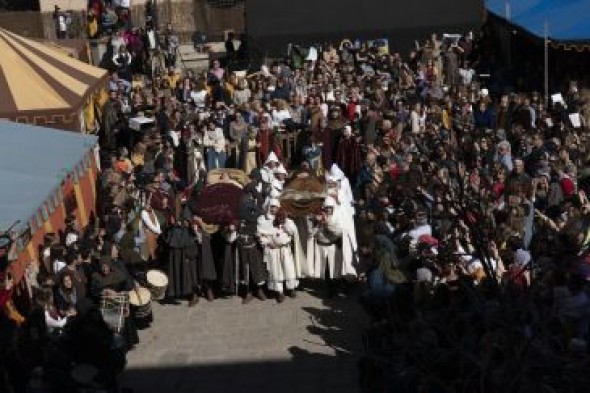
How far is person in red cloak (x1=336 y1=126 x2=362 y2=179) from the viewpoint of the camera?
59.4ft

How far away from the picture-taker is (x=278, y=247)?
13.9 meters

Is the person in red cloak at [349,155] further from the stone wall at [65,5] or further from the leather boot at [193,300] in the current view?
the stone wall at [65,5]

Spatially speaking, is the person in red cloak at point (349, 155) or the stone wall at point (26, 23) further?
the stone wall at point (26, 23)

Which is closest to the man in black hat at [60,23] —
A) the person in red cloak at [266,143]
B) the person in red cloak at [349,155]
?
the person in red cloak at [266,143]

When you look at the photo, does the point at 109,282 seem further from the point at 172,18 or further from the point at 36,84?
the point at 172,18

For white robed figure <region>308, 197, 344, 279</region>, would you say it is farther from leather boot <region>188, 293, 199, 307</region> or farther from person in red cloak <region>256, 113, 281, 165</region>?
person in red cloak <region>256, 113, 281, 165</region>

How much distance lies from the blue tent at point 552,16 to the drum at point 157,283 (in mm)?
10709

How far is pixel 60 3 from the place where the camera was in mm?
30359

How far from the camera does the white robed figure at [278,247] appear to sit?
13836 mm

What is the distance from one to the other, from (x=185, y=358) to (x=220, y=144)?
6.67m

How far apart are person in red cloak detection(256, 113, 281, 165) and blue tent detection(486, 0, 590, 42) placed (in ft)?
21.1

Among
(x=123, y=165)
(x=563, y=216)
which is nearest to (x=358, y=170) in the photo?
(x=123, y=165)

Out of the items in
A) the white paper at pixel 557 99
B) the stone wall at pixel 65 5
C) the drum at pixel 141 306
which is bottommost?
the drum at pixel 141 306

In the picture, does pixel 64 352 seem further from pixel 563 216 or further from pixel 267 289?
pixel 563 216
